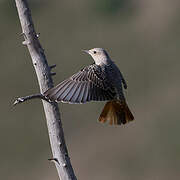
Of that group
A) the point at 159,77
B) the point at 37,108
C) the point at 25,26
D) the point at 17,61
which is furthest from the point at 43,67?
the point at 17,61

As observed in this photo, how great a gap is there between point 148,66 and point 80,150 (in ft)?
13.1

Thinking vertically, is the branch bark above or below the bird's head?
below

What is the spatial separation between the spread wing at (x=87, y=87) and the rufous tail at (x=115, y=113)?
Result: 0.96ft

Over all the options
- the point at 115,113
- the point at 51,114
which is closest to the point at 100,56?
the point at 115,113

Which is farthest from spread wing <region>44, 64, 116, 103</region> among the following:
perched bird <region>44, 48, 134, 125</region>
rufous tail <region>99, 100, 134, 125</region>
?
rufous tail <region>99, 100, 134, 125</region>

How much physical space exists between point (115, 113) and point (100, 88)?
1.51 feet

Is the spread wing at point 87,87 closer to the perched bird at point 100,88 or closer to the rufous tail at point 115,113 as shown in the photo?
the perched bird at point 100,88

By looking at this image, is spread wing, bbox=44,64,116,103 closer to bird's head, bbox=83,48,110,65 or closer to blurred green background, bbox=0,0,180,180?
bird's head, bbox=83,48,110,65

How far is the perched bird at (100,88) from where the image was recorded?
23.1 feet

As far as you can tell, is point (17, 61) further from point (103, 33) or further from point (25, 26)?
point (25, 26)

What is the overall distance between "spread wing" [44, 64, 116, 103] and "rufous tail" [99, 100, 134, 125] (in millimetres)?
293

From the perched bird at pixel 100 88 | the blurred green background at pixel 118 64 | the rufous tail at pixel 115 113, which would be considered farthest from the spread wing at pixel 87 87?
the blurred green background at pixel 118 64

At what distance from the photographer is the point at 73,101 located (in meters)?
6.89

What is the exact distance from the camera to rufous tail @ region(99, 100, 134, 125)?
300 inches
